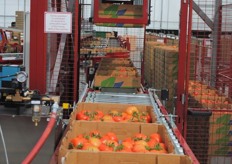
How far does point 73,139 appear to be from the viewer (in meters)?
2.92

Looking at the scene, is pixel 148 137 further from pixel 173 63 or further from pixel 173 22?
pixel 173 22

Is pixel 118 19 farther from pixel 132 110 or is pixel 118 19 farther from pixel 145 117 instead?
pixel 145 117

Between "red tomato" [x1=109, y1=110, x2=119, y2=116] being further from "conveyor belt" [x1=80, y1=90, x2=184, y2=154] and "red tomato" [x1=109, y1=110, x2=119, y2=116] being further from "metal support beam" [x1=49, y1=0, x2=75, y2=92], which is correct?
"metal support beam" [x1=49, y1=0, x2=75, y2=92]

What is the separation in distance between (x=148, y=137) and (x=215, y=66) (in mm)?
3351

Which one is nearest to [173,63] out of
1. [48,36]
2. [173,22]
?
[48,36]

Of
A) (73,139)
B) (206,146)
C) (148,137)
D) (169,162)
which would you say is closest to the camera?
(169,162)

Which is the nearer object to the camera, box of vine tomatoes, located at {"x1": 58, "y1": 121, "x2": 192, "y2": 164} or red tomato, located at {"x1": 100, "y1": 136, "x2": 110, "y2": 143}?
box of vine tomatoes, located at {"x1": 58, "y1": 121, "x2": 192, "y2": 164}

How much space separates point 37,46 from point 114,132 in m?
1.57

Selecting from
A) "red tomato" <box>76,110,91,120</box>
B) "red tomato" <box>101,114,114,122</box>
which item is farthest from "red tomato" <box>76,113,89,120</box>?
"red tomato" <box>101,114,114,122</box>

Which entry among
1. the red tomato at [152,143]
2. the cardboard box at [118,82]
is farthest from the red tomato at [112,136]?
the cardboard box at [118,82]

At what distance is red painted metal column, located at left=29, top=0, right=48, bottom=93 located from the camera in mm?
4396

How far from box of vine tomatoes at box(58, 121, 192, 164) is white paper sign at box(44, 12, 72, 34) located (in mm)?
1413

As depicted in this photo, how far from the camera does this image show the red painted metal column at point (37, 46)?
4396mm

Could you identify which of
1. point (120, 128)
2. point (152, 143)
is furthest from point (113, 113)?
point (152, 143)
